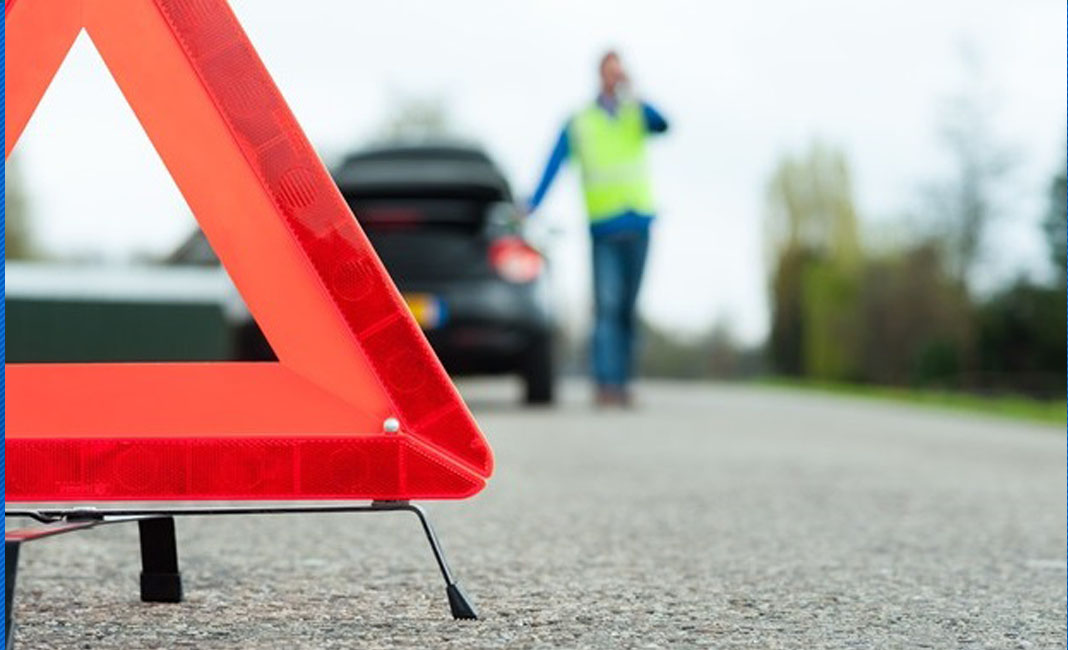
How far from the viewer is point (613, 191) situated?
35.6 ft

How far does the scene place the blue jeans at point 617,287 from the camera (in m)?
11.0

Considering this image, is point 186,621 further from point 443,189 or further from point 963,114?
→ point 963,114

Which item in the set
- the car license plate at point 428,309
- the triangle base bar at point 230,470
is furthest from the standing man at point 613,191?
the triangle base bar at point 230,470

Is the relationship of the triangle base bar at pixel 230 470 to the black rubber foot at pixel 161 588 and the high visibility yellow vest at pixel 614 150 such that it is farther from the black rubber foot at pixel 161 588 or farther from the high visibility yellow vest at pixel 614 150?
the high visibility yellow vest at pixel 614 150

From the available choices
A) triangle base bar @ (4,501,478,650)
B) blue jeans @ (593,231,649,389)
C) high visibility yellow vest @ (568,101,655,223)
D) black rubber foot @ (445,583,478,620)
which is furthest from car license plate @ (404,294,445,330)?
black rubber foot @ (445,583,478,620)

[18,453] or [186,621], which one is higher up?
[18,453]

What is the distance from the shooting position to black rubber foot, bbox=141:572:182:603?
3039 mm

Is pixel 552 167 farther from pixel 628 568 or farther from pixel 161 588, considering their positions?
pixel 161 588

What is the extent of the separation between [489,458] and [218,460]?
1.38ft

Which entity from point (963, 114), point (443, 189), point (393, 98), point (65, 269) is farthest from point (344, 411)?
point (393, 98)

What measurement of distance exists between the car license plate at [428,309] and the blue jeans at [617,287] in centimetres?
113

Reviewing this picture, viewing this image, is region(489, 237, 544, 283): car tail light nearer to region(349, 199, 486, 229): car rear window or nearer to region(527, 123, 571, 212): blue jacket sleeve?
region(349, 199, 486, 229): car rear window

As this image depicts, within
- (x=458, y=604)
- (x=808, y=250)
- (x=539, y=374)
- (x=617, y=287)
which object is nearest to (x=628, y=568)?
(x=458, y=604)

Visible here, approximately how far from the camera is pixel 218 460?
2.57 metres
